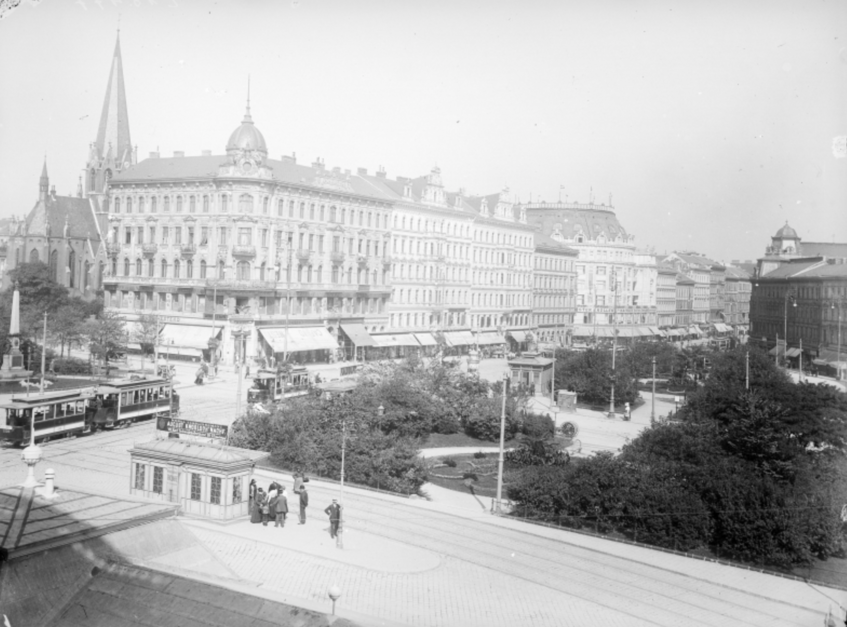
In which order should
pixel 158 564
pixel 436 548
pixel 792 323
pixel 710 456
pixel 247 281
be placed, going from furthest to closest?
pixel 792 323 → pixel 247 281 → pixel 710 456 → pixel 436 548 → pixel 158 564

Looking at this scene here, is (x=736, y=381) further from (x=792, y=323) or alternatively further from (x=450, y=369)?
(x=792, y=323)

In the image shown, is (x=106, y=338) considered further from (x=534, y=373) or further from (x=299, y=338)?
(x=534, y=373)

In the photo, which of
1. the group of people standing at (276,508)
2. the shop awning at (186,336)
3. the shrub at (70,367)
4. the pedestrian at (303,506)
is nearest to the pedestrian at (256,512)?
the group of people standing at (276,508)

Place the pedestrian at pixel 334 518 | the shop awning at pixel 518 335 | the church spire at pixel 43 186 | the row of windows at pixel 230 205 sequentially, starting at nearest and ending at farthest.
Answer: the pedestrian at pixel 334 518 < the row of windows at pixel 230 205 < the church spire at pixel 43 186 < the shop awning at pixel 518 335

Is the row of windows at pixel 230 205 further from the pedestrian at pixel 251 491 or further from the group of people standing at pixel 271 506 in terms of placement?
the group of people standing at pixel 271 506

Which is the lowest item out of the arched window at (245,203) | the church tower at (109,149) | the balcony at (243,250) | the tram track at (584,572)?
the tram track at (584,572)

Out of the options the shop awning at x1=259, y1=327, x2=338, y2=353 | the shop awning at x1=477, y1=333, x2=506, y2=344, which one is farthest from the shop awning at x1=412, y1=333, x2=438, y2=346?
the shop awning at x1=259, y1=327, x2=338, y2=353

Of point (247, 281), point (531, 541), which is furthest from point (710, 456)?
point (247, 281)

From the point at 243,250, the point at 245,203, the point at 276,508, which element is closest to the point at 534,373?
the point at 243,250
